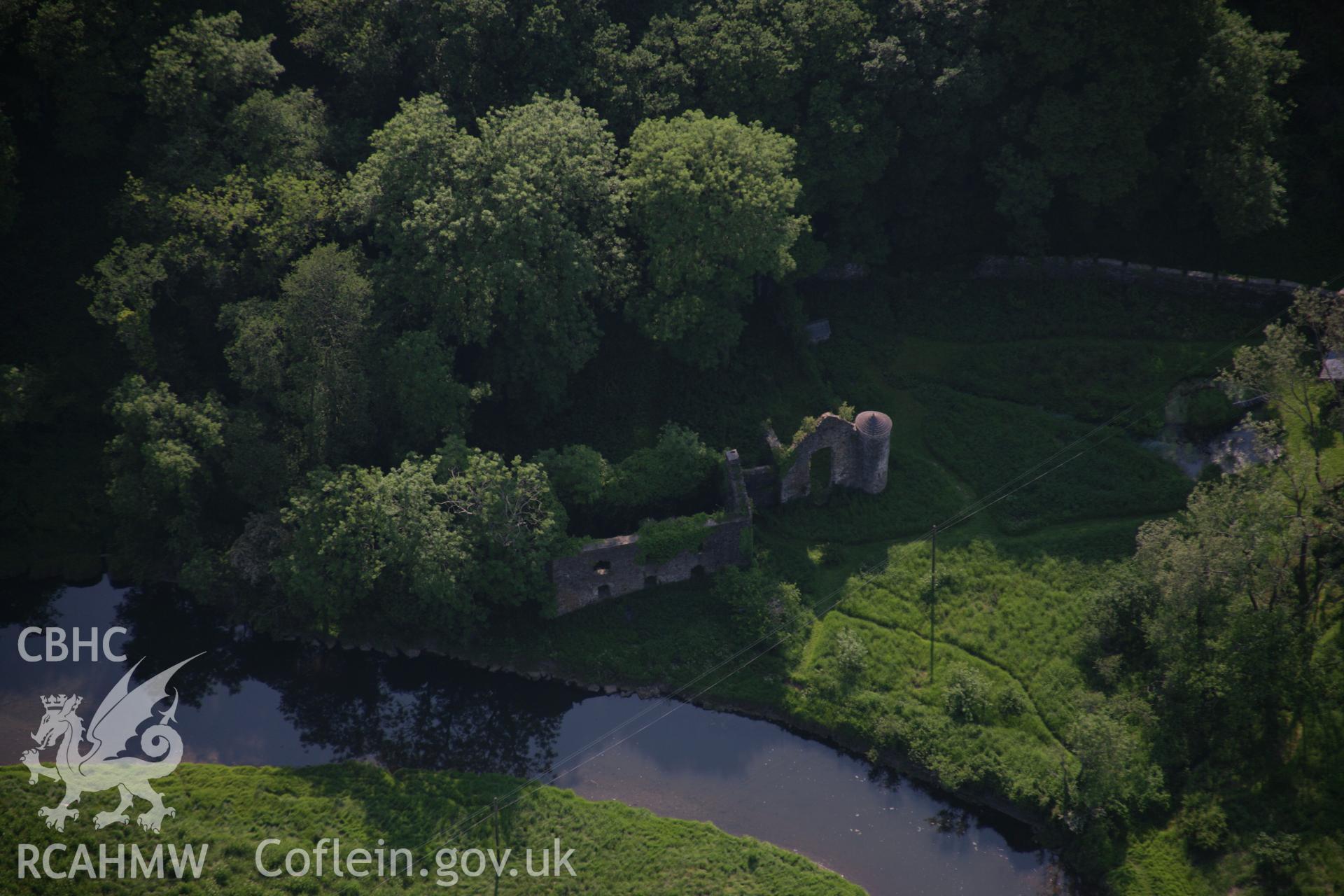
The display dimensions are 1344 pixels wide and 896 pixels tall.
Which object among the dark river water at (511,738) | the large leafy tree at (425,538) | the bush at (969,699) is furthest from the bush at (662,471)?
the bush at (969,699)

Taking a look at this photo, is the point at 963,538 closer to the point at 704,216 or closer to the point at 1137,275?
the point at 1137,275

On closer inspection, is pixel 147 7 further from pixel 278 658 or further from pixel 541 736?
pixel 541 736

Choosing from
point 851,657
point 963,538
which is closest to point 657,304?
point 963,538

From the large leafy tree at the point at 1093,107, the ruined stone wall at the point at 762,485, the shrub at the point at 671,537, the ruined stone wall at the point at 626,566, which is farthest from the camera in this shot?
the large leafy tree at the point at 1093,107

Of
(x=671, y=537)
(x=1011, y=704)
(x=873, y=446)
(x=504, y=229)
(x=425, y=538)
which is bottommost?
(x=1011, y=704)

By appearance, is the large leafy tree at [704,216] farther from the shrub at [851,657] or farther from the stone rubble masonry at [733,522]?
the shrub at [851,657]
